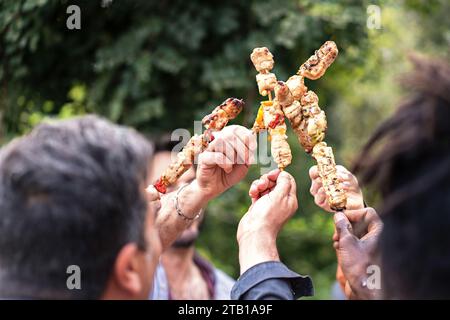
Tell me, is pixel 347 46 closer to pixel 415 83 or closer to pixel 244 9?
pixel 244 9

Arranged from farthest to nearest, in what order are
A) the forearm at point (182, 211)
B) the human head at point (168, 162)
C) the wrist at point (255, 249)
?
the human head at point (168, 162) < the forearm at point (182, 211) < the wrist at point (255, 249)

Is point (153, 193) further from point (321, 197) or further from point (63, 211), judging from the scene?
point (63, 211)

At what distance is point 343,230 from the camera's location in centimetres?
157

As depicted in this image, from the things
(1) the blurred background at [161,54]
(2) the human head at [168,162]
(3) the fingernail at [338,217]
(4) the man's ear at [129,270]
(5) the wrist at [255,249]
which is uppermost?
(1) the blurred background at [161,54]

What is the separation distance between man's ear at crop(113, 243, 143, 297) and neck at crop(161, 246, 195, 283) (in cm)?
176

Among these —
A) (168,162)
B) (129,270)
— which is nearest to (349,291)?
(129,270)

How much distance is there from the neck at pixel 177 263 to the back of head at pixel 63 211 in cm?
180

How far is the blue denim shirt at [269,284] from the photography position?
4.59ft

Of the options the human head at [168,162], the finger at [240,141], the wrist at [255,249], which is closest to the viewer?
the wrist at [255,249]

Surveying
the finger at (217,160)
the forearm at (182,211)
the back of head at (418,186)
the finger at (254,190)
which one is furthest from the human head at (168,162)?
the back of head at (418,186)

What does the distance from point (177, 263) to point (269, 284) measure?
1585 mm

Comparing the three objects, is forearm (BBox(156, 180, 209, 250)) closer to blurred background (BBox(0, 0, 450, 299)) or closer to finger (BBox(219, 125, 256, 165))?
finger (BBox(219, 125, 256, 165))

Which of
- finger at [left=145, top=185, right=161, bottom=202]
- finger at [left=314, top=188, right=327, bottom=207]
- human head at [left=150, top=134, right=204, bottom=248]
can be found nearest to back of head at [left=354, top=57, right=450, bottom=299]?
finger at [left=314, top=188, right=327, bottom=207]

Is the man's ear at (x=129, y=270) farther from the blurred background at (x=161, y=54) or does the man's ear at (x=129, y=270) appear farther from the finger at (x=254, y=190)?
the blurred background at (x=161, y=54)
